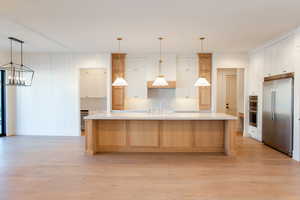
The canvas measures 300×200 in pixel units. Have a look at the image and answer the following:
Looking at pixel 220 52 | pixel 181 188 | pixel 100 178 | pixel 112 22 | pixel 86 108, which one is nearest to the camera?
pixel 181 188

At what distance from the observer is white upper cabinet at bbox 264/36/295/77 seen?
4473mm

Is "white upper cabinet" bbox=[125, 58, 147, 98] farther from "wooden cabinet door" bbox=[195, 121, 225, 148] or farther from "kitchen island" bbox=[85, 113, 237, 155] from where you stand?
"wooden cabinet door" bbox=[195, 121, 225, 148]

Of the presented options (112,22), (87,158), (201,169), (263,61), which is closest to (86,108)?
(87,158)

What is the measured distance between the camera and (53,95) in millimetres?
6766

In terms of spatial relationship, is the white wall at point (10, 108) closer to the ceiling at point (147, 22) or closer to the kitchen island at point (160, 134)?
the ceiling at point (147, 22)

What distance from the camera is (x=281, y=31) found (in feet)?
14.7

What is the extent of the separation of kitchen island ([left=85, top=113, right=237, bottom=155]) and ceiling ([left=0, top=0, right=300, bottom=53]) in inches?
72.9

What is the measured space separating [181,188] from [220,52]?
4930mm

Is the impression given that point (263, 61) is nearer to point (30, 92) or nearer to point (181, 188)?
point (181, 188)

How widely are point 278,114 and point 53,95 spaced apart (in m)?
6.42

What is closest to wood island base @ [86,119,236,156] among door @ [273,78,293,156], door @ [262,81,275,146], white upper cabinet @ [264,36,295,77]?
door @ [273,78,293,156]

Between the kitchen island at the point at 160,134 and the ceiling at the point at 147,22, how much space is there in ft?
6.07

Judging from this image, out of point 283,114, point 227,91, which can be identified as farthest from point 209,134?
point 227,91

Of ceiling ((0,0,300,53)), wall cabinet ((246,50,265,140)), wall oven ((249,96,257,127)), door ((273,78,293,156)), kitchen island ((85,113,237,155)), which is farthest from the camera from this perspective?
wall oven ((249,96,257,127))
